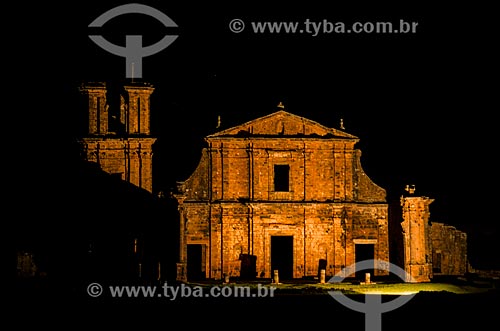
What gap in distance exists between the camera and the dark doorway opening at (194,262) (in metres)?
39.5

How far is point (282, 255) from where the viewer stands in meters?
43.7

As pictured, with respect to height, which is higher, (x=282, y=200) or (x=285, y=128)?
(x=285, y=128)

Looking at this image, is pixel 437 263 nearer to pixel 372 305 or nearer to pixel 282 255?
pixel 282 255

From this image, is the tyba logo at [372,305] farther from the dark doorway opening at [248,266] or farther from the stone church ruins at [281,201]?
the stone church ruins at [281,201]

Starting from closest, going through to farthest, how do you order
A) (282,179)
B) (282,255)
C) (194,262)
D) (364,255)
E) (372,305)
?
(372,305)
(282,179)
(194,262)
(364,255)
(282,255)

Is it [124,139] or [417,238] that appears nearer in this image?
[124,139]

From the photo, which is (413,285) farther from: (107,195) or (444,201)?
(444,201)

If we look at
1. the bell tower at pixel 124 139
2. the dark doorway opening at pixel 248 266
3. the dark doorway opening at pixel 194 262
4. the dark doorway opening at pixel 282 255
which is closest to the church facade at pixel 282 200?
the dark doorway opening at pixel 248 266

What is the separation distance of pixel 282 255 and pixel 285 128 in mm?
7612

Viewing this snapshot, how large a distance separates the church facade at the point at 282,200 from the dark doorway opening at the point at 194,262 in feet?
1.64

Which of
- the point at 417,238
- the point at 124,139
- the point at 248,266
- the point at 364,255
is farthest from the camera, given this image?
the point at 364,255

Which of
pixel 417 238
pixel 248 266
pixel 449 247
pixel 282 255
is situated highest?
pixel 417 238

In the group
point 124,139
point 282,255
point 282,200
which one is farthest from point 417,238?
point 124,139

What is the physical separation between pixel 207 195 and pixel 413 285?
30.6 ft
